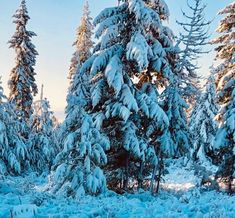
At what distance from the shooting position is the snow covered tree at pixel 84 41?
31.4m

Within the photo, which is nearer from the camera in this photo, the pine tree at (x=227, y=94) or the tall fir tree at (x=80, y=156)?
the tall fir tree at (x=80, y=156)

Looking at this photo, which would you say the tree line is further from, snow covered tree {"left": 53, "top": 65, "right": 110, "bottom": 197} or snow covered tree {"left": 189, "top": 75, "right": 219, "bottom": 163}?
snow covered tree {"left": 189, "top": 75, "right": 219, "bottom": 163}

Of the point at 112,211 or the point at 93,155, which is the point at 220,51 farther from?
the point at 112,211

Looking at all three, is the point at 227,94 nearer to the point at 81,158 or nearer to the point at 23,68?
the point at 81,158

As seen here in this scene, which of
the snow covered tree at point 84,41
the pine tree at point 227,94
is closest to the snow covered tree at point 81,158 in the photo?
the pine tree at point 227,94

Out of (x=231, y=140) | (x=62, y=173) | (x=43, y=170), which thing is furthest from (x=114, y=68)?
(x=43, y=170)

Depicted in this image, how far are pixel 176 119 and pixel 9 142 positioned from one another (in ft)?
38.7

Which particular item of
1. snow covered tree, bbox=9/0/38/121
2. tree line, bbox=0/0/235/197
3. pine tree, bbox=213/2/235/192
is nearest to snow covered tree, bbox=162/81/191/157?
tree line, bbox=0/0/235/197

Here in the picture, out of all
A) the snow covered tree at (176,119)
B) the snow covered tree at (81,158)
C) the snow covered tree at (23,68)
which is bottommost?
the snow covered tree at (81,158)

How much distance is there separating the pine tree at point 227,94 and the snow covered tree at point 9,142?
1252 centimetres

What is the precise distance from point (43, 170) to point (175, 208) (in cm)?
2292

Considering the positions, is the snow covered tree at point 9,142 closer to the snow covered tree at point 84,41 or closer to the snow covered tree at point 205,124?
the snow covered tree at point 84,41

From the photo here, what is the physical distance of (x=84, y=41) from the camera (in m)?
31.8

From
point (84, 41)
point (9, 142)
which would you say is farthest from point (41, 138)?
point (84, 41)
